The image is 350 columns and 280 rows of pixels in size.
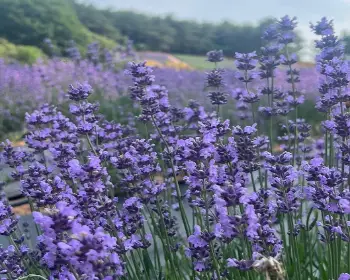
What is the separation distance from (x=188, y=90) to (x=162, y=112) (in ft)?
24.2

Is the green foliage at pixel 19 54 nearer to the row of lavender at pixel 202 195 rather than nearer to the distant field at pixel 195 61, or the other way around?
the distant field at pixel 195 61

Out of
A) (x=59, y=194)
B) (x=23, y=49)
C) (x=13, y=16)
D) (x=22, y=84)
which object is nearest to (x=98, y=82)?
(x=22, y=84)

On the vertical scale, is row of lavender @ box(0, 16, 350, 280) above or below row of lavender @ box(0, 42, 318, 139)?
above

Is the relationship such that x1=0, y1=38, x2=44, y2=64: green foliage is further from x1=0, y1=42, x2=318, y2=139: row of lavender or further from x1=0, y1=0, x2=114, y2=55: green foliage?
x1=0, y1=42, x2=318, y2=139: row of lavender

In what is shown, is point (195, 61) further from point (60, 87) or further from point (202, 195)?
point (202, 195)

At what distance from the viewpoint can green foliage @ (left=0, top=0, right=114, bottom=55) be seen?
21391 mm

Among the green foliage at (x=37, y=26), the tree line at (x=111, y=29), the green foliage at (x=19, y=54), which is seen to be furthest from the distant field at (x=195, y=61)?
the green foliage at (x=19, y=54)

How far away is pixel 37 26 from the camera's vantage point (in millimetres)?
21531

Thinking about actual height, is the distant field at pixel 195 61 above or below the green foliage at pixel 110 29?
below

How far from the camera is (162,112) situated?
11.5 ft

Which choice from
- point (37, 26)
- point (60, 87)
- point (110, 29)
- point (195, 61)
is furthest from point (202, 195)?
point (110, 29)

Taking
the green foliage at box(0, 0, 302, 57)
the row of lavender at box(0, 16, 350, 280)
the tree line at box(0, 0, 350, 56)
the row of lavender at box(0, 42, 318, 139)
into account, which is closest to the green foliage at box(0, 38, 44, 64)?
the tree line at box(0, 0, 350, 56)

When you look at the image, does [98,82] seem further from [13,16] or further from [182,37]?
[182,37]

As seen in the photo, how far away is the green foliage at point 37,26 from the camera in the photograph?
21.4m
